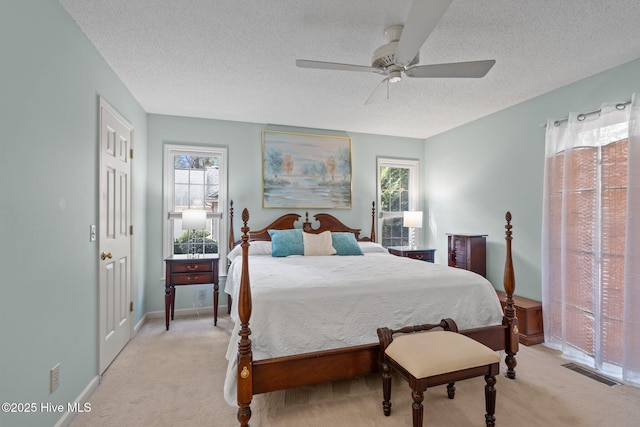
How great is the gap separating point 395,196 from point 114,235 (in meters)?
4.07

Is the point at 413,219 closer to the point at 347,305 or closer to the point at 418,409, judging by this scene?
the point at 347,305

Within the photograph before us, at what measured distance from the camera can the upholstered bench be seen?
1.72 m

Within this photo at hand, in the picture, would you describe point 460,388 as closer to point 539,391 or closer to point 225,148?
point 539,391

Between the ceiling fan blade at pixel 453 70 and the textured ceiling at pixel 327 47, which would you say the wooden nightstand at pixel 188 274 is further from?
the ceiling fan blade at pixel 453 70

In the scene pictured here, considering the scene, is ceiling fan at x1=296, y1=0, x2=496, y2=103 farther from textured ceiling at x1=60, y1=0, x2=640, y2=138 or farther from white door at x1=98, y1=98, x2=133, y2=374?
white door at x1=98, y1=98, x2=133, y2=374

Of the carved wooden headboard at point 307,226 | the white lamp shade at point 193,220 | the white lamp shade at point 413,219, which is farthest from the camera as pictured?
the white lamp shade at point 413,219

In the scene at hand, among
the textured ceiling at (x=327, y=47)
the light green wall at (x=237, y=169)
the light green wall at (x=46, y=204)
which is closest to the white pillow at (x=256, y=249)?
the light green wall at (x=237, y=169)

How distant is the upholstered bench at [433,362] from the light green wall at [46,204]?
1969 mm

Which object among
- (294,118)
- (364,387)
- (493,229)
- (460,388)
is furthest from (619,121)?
(294,118)

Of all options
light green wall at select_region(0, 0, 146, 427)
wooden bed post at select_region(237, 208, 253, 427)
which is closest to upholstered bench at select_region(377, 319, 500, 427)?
wooden bed post at select_region(237, 208, 253, 427)

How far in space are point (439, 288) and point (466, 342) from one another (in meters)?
0.51

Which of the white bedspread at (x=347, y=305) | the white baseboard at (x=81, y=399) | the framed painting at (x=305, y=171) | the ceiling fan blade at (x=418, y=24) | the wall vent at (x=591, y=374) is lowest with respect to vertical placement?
the wall vent at (x=591, y=374)

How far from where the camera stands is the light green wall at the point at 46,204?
1.44 m

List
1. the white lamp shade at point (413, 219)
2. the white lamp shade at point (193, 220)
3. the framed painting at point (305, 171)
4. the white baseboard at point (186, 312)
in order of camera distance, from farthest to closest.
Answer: the white lamp shade at point (413, 219), the framed painting at point (305, 171), the white baseboard at point (186, 312), the white lamp shade at point (193, 220)
